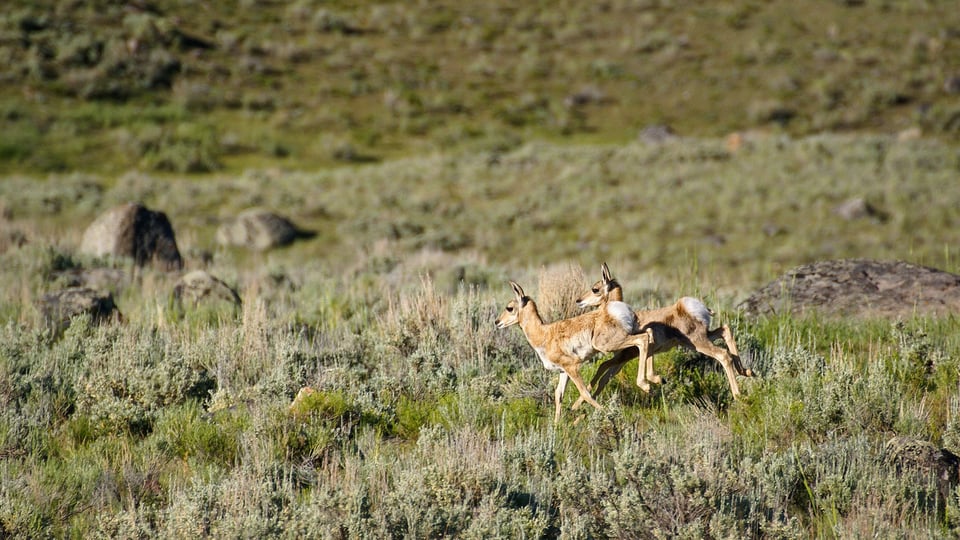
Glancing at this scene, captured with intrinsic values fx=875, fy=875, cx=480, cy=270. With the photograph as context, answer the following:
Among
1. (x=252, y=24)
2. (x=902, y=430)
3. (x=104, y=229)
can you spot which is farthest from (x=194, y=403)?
(x=252, y=24)

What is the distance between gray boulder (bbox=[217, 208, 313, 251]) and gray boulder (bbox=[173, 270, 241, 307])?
401 inches

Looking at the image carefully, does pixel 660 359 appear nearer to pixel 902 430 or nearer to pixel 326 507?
pixel 902 430

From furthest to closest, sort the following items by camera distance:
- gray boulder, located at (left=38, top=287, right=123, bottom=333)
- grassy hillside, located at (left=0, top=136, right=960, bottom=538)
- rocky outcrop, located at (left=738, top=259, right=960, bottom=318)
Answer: gray boulder, located at (left=38, top=287, right=123, bottom=333) → rocky outcrop, located at (left=738, top=259, right=960, bottom=318) → grassy hillside, located at (left=0, top=136, right=960, bottom=538)

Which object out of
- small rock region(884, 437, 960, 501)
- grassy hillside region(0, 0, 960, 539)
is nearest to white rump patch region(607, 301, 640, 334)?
grassy hillside region(0, 0, 960, 539)

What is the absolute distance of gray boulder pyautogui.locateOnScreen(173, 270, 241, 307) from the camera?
41.0ft

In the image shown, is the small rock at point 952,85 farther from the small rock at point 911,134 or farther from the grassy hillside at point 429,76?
the small rock at point 911,134

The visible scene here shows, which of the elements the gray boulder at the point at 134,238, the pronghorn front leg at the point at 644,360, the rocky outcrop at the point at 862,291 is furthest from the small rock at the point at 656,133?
the pronghorn front leg at the point at 644,360

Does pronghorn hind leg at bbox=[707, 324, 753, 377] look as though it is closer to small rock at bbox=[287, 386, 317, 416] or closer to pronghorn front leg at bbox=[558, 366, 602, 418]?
pronghorn front leg at bbox=[558, 366, 602, 418]

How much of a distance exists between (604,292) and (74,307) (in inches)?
280

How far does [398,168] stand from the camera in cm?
3338

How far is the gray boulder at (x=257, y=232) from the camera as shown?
2350 centimetres

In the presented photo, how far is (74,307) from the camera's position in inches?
431

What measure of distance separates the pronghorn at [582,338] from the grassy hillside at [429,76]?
3052 cm

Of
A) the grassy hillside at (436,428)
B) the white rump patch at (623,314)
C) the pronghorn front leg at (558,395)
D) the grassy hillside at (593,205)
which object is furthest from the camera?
the grassy hillside at (593,205)
